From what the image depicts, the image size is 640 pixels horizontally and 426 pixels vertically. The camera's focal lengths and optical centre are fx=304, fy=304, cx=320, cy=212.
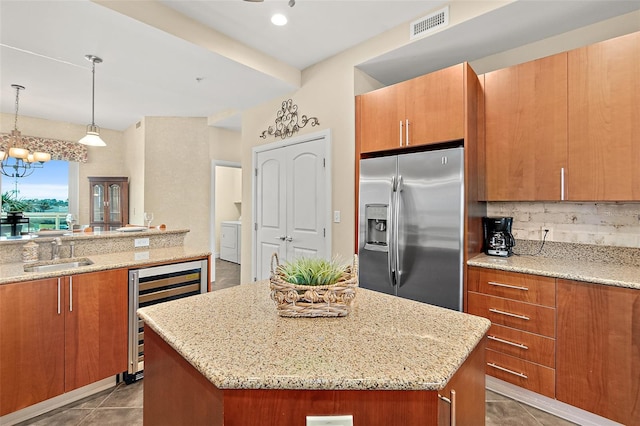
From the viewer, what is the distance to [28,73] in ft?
10.7

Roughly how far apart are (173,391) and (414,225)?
1.90 metres

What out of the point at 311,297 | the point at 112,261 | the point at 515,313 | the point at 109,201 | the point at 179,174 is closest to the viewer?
the point at 311,297

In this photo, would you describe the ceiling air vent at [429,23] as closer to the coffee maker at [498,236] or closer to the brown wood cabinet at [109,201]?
the coffee maker at [498,236]

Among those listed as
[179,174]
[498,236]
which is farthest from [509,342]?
[179,174]

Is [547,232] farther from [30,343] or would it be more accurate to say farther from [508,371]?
[30,343]

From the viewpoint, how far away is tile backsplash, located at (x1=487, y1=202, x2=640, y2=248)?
2.12 meters

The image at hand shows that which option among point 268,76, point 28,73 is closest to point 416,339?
point 268,76

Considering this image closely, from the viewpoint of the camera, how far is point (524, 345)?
78.2 inches

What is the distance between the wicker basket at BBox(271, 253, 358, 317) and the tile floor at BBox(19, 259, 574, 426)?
158 cm

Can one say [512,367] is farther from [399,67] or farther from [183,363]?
[399,67]

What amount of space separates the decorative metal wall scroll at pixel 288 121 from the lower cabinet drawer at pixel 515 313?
2268mm

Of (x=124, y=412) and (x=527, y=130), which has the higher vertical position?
(x=527, y=130)

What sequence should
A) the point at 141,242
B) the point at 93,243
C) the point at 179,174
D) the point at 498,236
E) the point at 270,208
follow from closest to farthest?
the point at 498,236 → the point at 93,243 → the point at 141,242 → the point at 270,208 → the point at 179,174

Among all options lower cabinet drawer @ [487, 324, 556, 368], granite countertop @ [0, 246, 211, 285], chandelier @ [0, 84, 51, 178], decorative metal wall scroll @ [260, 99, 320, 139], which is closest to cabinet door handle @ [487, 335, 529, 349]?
lower cabinet drawer @ [487, 324, 556, 368]
